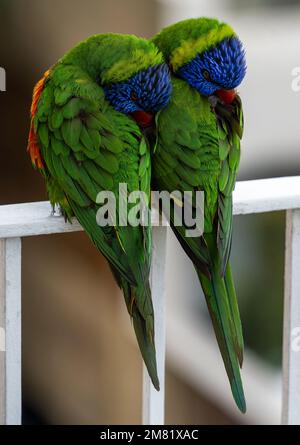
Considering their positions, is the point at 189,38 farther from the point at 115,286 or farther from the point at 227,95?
the point at 115,286

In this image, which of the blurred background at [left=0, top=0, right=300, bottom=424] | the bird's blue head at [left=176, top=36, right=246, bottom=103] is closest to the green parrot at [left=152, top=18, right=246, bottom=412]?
the bird's blue head at [left=176, top=36, right=246, bottom=103]

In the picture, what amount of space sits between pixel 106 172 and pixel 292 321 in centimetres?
43

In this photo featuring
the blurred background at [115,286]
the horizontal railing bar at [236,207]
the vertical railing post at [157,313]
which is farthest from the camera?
the blurred background at [115,286]

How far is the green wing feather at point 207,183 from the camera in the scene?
1257mm

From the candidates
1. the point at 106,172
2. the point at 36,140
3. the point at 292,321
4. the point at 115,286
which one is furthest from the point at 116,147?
the point at 115,286

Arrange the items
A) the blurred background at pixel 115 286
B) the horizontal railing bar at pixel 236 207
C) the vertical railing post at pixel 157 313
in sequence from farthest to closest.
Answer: the blurred background at pixel 115 286, the vertical railing post at pixel 157 313, the horizontal railing bar at pixel 236 207

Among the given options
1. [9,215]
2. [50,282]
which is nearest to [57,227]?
[9,215]

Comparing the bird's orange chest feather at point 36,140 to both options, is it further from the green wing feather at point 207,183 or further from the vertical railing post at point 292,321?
the vertical railing post at point 292,321

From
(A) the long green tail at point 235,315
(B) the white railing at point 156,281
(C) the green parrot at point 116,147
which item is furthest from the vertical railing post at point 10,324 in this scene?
(A) the long green tail at point 235,315

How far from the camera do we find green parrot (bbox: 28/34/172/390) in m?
1.22

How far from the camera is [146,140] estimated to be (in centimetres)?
125

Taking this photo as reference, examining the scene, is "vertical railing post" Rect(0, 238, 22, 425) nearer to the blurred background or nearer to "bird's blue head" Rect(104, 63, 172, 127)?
"bird's blue head" Rect(104, 63, 172, 127)

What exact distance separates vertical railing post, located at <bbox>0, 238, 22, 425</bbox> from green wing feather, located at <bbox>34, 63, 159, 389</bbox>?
0.11m

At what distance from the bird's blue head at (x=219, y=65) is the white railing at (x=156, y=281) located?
0.66 feet
